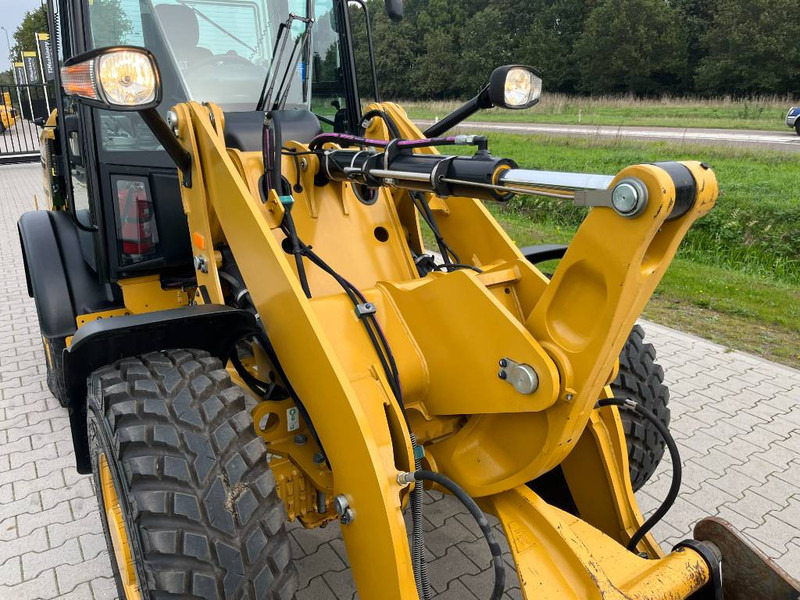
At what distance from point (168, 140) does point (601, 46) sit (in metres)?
47.9

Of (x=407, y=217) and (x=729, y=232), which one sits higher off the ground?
(x=407, y=217)

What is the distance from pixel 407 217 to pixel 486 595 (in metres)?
1.80

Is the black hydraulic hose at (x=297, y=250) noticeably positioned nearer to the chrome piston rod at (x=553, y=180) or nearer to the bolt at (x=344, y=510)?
the bolt at (x=344, y=510)

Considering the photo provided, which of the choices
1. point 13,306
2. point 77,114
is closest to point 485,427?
point 77,114

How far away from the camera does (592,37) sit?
4516 centimetres

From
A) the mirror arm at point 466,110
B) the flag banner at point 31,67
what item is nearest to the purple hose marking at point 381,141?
the mirror arm at point 466,110

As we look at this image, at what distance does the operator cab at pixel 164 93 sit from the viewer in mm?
3250

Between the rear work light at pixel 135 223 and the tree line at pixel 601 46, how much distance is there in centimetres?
3650

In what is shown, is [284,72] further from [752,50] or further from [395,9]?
[752,50]

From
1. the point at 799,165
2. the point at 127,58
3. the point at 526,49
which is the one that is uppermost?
the point at 526,49

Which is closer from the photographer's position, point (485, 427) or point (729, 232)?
point (485, 427)

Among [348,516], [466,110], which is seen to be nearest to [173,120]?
[466,110]

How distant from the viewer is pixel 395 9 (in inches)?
149

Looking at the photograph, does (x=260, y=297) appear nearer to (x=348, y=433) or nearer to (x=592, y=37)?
(x=348, y=433)
